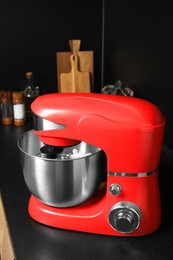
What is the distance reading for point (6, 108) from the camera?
1603 millimetres

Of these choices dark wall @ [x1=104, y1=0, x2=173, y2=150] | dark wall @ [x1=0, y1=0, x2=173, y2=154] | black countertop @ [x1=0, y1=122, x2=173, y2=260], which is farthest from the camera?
dark wall @ [x1=0, y1=0, x2=173, y2=154]

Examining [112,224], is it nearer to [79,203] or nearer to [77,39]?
[79,203]

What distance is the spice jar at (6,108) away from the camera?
1.61 meters

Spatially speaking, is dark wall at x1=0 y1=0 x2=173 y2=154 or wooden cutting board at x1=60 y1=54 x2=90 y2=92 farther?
wooden cutting board at x1=60 y1=54 x2=90 y2=92

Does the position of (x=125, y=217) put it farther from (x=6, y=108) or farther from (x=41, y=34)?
(x=41, y=34)

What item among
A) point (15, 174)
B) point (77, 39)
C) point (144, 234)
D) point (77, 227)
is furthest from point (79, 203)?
point (77, 39)

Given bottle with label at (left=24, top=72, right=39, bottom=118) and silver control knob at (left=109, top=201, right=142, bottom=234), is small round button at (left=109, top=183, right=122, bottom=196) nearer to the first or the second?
silver control knob at (left=109, top=201, right=142, bottom=234)

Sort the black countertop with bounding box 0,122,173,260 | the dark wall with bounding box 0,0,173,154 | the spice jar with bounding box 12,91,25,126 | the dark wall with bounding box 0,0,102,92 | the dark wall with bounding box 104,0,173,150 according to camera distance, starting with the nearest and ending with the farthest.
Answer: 1. the black countertop with bounding box 0,122,173,260
2. the dark wall with bounding box 104,0,173,150
3. the dark wall with bounding box 0,0,173,154
4. the spice jar with bounding box 12,91,25,126
5. the dark wall with bounding box 0,0,102,92

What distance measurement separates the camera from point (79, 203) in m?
0.78

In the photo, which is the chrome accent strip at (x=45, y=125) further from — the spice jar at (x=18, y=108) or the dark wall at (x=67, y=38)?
the spice jar at (x=18, y=108)

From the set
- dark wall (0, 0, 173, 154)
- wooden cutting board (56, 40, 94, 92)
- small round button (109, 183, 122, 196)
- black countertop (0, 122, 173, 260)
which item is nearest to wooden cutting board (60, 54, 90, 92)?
wooden cutting board (56, 40, 94, 92)

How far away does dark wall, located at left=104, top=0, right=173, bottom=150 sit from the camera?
1.18 meters

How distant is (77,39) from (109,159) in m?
1.25

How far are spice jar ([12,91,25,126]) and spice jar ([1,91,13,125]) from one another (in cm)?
3
